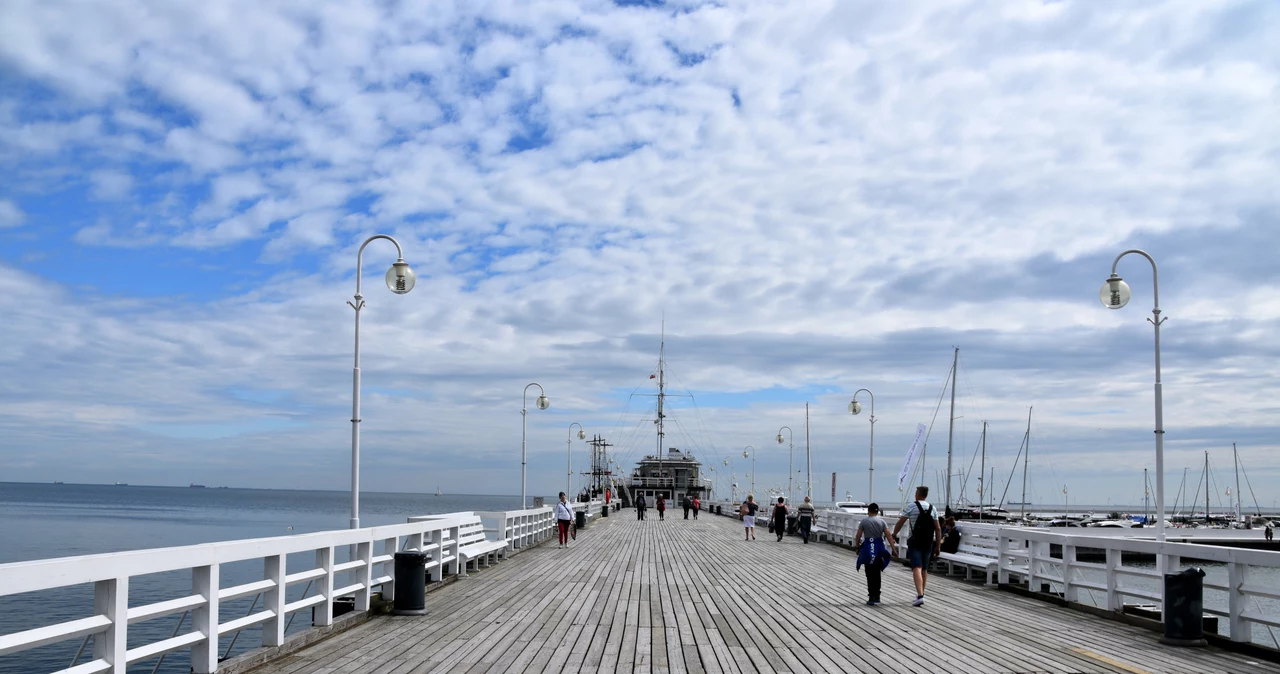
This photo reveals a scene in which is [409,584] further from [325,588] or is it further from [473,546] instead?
[473,546]

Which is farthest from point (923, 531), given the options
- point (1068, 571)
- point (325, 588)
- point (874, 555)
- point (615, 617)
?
point (325, 588)

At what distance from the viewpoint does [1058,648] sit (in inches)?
392

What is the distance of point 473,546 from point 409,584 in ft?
20.8

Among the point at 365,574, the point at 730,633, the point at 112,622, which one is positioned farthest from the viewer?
the point at 365,574

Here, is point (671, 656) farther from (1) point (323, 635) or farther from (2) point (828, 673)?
(1) point (323, 635)

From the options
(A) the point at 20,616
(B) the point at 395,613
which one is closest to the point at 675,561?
(B) the point at 395,613

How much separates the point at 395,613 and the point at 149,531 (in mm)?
77903

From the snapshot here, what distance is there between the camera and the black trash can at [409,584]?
38.5ft

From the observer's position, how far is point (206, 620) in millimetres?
7418

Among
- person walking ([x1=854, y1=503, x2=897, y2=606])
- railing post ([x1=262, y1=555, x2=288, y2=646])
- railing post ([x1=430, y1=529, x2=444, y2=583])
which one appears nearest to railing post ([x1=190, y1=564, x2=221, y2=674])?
railing post ([x1=262, y1=555, x2=288, y2=646])

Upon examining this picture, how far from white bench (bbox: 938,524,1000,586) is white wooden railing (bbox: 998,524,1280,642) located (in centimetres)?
33

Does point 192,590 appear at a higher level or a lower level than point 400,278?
lower

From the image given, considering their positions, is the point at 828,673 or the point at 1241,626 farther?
the point at 1241,626

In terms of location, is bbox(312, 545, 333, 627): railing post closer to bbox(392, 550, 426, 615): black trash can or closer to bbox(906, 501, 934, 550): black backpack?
bbox(392, 550, 426, 615): black trash can
